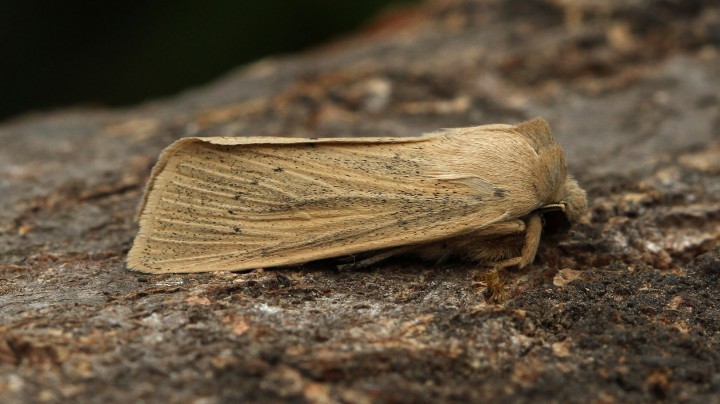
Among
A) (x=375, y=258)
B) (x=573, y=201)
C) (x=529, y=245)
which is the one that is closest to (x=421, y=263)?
(x=375, y=258)

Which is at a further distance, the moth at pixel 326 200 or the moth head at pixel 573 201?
the moth head at pixel 573 201

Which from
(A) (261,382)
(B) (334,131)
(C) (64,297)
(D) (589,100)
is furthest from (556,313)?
(D) (589,100)

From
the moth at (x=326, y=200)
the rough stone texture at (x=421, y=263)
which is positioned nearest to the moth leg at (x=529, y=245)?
the moth at (x=326, y=200)

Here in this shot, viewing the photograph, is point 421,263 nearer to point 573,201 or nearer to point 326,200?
point 326,200

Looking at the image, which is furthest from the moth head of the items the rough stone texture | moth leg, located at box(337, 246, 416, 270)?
moth leg, located at box(337, 246, 416, 270)

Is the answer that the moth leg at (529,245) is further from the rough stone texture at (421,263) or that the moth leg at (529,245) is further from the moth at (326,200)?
the rough stone texture at (421,263)

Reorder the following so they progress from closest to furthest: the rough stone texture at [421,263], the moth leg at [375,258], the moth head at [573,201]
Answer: the rough stone texture at [421,263] < the moth leg at [375,258] < the moth head at [573,201]
